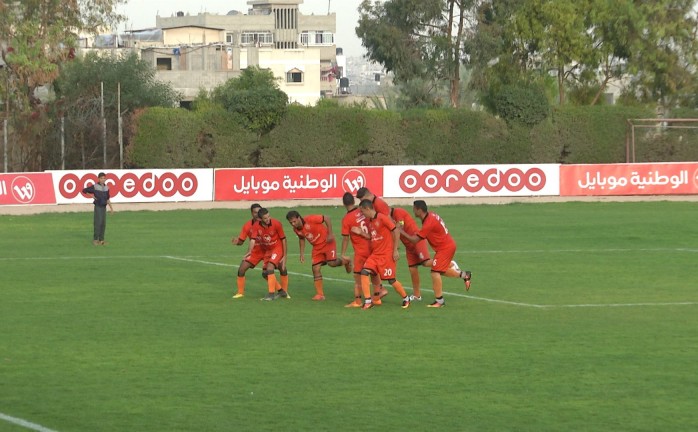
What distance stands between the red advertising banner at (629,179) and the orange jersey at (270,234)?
30.3m

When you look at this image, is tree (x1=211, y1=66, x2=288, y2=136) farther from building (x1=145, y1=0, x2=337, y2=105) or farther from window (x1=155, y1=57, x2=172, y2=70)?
window (x1=155, y1=57, x2=172, y2=70)

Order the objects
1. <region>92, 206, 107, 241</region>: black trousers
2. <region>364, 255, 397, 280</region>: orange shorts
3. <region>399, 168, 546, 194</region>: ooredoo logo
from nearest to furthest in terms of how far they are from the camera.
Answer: <region>364, 255, 397, 280</region>: orange shorts
<region>92, 206, 107, 241</region>: black trousers
<region>399, 168, 546, 194</region>: ooredoo logo

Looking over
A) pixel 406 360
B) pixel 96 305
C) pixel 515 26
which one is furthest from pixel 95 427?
pixel 515 26

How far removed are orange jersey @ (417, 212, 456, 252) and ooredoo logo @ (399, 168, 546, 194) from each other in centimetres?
2862

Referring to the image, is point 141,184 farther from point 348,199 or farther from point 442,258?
point 348,199

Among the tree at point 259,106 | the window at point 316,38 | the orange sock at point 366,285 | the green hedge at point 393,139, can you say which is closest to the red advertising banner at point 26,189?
the green hedge at point 393,139

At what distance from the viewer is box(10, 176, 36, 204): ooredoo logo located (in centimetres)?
4678

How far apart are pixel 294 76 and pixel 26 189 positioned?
330 feet

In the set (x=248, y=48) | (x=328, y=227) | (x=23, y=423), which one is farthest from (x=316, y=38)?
(x=23, y=423)

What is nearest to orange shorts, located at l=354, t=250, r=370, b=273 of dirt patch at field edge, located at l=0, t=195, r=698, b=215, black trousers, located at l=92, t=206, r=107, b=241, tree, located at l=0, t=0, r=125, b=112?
black trousers, located at l=92, t=206, r=107, b=241

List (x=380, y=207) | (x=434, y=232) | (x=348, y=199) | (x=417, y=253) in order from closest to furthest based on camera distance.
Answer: (x=348, y=199), (x=434, y=232), (x=380, y=207), (x=417, y=253)

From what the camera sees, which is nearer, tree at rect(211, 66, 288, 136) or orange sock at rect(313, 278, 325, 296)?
orange sock at rect(313, 278, 325, 296)

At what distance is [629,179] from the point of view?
51562 millimetres

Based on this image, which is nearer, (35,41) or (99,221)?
(99,221)
